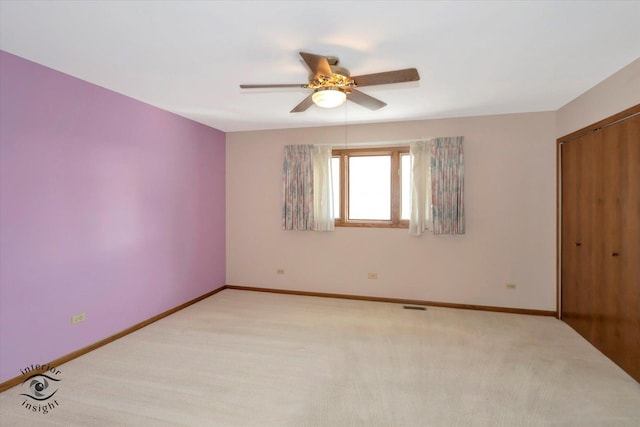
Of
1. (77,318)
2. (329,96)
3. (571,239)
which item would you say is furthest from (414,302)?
(77,318)

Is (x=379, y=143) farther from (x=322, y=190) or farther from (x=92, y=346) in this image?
(x=92, y=346)

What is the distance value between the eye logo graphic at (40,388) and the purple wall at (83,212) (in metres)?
0.08

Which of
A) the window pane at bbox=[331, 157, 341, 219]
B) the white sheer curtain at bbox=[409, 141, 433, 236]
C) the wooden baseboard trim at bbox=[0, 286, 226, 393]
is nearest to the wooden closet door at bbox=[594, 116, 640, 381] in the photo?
the white sheer curtain at bbox=[409, 141, 433, 236]

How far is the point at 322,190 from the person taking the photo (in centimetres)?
476

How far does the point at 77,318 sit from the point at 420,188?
13.1 ft

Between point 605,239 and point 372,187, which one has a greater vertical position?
point 372,187

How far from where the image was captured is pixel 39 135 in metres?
2.62

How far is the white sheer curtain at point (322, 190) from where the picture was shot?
15.5 feet

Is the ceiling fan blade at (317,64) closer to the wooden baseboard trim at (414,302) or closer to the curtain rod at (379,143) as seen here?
the curtain rod at (379,143)

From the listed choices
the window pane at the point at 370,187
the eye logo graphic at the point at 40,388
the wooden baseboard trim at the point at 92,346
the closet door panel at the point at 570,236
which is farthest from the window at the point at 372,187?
the eye logo graphic at the point at 40,388

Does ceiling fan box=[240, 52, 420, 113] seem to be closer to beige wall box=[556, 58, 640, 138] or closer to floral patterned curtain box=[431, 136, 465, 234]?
beige wall box=[556, 58, 640, 138]

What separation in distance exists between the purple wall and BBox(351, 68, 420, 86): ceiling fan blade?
2.49m

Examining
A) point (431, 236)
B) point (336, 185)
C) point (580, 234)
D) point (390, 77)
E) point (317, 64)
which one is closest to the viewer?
point (317, 64)

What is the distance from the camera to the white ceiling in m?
1.87
